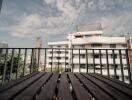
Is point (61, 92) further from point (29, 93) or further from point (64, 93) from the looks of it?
point (29, 93)

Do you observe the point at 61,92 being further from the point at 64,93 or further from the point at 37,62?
the point at 37,62

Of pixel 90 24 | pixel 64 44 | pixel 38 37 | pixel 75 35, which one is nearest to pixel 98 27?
pixel 90 24

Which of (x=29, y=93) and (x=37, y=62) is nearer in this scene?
(x=29, y=93)

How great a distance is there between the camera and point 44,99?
2.86ft

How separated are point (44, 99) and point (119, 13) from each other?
1057 inches

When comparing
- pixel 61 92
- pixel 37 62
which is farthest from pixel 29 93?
pixel 37 62

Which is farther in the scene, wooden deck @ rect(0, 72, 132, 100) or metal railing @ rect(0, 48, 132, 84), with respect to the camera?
metal railing @ rect(0, 48, 132, 84)

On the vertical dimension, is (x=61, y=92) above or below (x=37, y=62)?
below

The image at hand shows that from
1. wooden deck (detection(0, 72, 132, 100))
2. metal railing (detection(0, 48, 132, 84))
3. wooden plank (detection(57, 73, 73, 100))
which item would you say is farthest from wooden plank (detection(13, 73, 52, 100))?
metal railing (detection(0, 48, 132, 84))

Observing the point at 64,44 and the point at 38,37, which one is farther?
the point at 38,37

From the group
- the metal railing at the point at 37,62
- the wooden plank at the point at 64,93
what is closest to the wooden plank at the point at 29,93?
the wooden plank at the point at 64,93

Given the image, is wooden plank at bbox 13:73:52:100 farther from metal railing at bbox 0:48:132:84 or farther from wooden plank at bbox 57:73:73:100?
metal railing at bbox 0:48:132:84

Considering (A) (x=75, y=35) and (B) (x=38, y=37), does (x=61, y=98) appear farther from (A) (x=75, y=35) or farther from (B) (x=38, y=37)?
(B) (x=38, y=37)

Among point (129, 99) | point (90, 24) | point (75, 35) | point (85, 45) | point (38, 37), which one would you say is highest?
point (38, 37)
